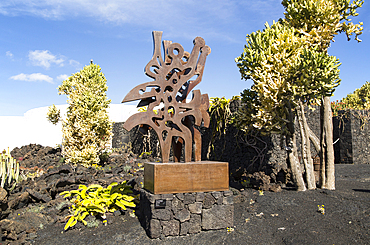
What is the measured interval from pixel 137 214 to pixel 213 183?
1527mm

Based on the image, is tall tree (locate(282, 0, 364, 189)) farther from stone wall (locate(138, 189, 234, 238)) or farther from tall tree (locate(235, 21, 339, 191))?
stone wall (locate(138, 189, 234, 238))

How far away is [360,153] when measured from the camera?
37.8 ft

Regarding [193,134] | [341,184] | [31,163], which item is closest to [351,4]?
[341,184]

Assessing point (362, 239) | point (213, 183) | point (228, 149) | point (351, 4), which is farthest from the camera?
point (228, 149)

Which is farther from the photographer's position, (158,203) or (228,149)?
(228,149)

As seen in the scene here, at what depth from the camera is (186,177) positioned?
13.0ft

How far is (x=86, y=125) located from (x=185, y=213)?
19.4 feet

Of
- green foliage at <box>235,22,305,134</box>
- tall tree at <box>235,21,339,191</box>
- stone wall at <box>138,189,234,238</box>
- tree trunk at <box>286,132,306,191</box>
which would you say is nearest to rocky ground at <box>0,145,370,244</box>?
stone wall at <box>138,189,234,238</box>

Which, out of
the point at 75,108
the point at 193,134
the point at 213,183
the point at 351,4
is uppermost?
the point at 351,4

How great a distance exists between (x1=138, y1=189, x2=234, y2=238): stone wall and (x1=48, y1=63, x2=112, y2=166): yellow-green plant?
5.06 m

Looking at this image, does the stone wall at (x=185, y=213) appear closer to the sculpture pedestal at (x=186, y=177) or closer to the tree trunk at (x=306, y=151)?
the sculpture pedestal at (x=186, y=177)

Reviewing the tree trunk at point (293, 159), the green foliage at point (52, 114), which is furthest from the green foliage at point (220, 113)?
the green foliage at point (52, 114)

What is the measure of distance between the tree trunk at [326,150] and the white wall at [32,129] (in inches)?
682

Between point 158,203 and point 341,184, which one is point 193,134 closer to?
point 158,203
